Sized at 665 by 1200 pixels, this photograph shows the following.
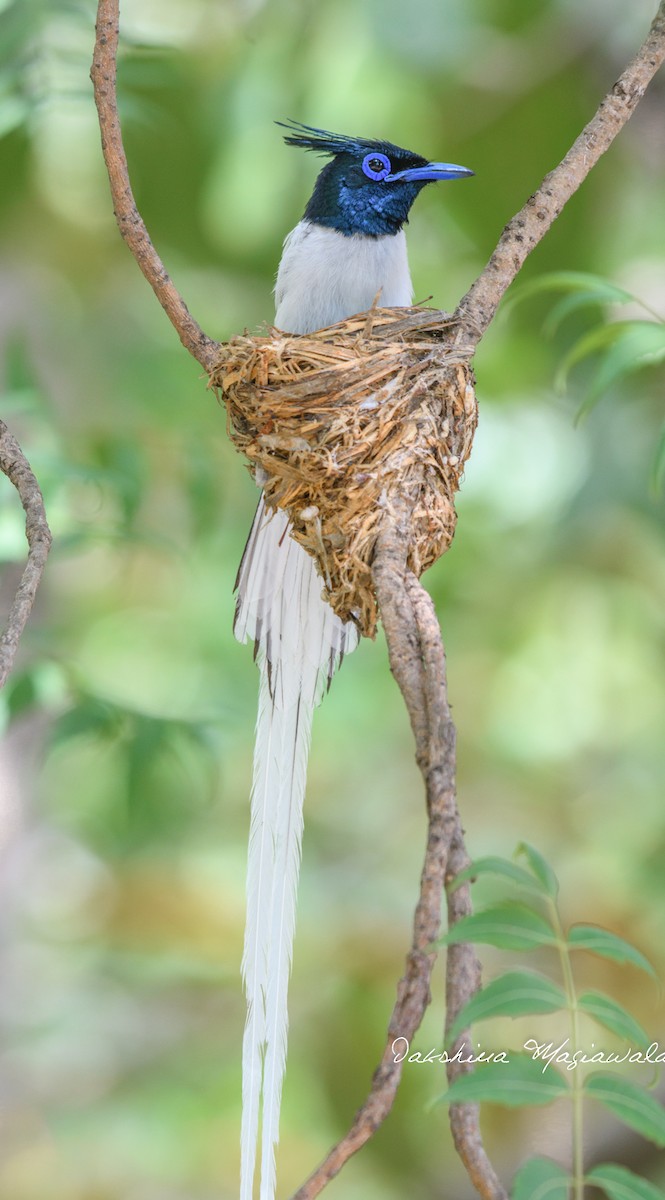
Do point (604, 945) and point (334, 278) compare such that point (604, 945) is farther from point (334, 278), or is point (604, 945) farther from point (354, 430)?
point (334, 278)

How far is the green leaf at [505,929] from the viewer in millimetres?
984

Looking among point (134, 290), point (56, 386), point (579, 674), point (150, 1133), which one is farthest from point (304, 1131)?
point (134, 290)

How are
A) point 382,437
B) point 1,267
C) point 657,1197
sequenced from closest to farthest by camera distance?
1. point 657,1197
2. point 382,437
3. point 1,267

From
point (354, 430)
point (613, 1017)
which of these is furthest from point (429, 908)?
point (354, 430)

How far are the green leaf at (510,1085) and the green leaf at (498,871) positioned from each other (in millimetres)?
145

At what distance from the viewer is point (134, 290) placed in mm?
4148

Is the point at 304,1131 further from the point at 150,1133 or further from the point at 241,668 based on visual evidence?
the point at 241,668

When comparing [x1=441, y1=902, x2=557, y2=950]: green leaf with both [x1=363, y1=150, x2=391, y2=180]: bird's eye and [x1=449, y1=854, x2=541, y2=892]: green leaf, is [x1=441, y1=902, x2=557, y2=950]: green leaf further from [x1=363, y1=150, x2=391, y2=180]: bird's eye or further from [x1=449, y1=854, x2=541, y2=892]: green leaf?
[x1=363, y1=150, x2=391, y2=180]: bird's eye

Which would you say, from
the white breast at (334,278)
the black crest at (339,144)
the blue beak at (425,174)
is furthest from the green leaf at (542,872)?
the black crest at (339,144)

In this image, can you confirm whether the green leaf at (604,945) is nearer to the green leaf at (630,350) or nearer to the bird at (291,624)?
the bird at (291,624)

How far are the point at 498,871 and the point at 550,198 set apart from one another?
1220mm

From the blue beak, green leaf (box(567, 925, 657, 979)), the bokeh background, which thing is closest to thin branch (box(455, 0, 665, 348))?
the blue beak

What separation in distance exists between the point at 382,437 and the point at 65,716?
48.6 inches

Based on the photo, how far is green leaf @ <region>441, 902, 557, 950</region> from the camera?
3.23 feet
